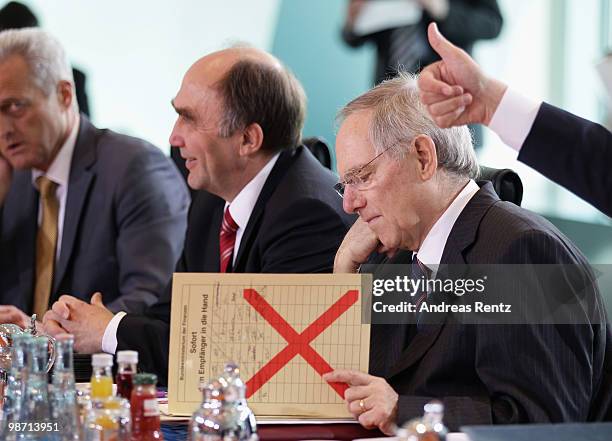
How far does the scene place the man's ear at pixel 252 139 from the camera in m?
3.09

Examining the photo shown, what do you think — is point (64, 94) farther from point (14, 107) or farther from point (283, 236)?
point (283, 236)

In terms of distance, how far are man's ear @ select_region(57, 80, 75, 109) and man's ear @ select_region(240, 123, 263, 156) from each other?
985 millimetres

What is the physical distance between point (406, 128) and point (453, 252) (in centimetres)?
28

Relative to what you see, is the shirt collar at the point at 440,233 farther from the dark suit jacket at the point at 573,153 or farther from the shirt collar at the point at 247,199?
the shirt collar at the point at 247,199

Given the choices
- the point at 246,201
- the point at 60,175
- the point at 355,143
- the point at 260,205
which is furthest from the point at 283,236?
the point at 60,175

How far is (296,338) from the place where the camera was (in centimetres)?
193

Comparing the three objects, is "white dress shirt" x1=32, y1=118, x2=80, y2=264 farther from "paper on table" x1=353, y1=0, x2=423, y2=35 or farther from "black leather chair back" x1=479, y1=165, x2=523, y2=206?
"paper on table" x1=353, y1=0, x2=423, y2=35

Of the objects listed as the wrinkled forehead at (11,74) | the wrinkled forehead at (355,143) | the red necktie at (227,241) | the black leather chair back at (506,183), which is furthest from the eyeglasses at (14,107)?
the black leather chair back at (506,183)

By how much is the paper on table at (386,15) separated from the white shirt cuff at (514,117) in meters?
3.33

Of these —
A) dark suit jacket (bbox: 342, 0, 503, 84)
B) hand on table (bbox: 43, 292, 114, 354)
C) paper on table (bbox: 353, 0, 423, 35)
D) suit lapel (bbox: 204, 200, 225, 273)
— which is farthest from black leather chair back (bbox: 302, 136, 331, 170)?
paper on table (bbox: 353, 0, 423, 35)

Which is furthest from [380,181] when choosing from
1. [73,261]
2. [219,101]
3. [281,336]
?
[73,261]

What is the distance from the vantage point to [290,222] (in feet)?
9.33

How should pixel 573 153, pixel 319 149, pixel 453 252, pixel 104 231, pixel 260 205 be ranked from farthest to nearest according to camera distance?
pixel 104 231, pixel 319 149, pixel 260 205, pixel 453 252, pixel 573 153

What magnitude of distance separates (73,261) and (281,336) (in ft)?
6.00
